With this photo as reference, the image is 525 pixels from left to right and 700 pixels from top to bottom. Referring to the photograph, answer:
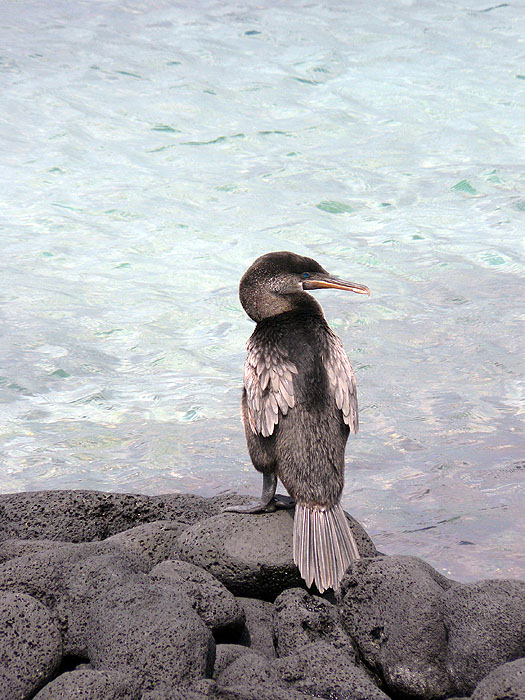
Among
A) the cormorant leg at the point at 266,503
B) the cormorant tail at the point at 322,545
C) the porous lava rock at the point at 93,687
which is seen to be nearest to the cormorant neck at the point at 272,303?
the cormorant leg at the point at 266,503

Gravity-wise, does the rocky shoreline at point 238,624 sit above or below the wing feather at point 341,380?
below

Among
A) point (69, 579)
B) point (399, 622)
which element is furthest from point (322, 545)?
point (69, 579)

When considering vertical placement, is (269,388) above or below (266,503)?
above

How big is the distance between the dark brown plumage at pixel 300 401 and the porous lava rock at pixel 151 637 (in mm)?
565

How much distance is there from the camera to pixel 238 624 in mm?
2789

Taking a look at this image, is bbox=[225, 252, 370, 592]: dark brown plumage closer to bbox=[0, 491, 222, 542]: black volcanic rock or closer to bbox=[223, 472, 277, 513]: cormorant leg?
bbox=[223, 472, 277, 513]: cormorant leg

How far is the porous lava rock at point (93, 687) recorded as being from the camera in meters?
2.28

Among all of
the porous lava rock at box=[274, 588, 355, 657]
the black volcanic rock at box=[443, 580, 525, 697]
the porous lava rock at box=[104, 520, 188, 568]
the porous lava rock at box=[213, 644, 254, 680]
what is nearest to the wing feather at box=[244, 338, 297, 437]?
the porous lava rock at box=[104, 520, 188, 568]

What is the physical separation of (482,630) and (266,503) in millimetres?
947

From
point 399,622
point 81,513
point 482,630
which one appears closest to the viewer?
point 482,630

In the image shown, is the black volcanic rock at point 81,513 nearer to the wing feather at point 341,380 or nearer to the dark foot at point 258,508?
the dark foot at point 258,508

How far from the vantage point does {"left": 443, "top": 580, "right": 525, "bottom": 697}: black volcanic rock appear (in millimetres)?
2555

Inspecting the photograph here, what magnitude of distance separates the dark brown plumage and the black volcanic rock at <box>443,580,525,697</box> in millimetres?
448

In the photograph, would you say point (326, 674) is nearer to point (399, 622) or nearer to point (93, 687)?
point (399, 622)
